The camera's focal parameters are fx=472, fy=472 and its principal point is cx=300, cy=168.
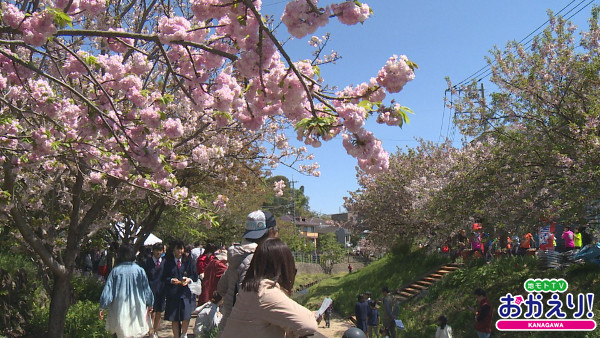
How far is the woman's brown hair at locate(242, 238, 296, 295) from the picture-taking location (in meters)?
2.53

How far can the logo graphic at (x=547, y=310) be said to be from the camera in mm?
8984

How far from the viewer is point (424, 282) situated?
1703 centimetres

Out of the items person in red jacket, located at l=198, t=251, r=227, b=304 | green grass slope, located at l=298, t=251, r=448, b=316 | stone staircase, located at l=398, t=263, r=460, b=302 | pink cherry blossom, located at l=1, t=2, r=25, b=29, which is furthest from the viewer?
green grass slope, located at l=298, t=251, r=448, b=316

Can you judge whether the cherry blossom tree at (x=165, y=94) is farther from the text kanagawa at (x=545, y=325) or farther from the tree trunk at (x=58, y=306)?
the text kanagawa at (x=545, y=325)

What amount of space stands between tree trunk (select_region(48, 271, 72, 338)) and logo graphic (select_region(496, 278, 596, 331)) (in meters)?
8.12

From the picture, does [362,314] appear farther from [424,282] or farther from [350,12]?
[350,12]

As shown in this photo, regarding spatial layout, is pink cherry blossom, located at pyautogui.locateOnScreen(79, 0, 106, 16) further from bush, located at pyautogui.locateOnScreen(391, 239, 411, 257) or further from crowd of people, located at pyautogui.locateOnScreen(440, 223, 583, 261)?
bush, located at pyautogui.locateOnScreen(391, 239, 411, 257)

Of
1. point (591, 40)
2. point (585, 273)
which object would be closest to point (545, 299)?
point (585, 273)

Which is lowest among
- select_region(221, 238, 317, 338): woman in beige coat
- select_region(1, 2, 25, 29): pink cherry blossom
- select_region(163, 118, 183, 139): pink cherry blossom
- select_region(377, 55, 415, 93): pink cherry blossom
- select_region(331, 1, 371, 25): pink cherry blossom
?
select_region(221, 238, 317, 338): woman in beige coat

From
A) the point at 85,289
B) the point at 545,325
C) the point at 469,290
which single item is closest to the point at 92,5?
the point at 85,289

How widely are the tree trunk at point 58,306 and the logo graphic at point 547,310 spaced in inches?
320

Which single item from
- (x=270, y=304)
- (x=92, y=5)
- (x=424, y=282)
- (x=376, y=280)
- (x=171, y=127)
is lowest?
(x=270, y=304)

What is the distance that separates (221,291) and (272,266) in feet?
5.26

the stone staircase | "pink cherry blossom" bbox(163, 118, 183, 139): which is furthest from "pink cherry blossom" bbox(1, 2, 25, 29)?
the stone staircase
